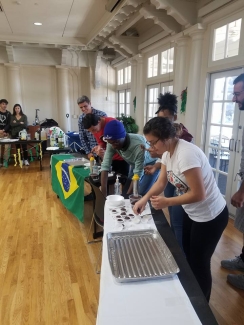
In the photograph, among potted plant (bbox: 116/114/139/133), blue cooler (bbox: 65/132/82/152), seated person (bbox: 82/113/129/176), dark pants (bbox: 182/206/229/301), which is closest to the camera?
dark pants (bbox: 182/206/229/301)

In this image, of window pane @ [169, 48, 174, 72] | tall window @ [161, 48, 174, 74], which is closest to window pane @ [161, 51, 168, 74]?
tall window @ [161, 48, 174, 74]

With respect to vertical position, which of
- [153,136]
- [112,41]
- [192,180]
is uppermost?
[112,41]

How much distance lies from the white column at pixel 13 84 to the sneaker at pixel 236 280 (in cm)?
716

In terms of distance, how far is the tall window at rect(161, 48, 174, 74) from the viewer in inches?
168

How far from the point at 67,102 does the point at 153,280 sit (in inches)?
283

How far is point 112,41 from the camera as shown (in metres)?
5.41

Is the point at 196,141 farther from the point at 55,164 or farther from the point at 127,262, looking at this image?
the point at 127,262

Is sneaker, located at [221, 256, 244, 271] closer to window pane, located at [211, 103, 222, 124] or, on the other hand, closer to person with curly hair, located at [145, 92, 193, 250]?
person with curly hair, located at [145, 92, 193, 250]

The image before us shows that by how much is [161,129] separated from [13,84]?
7.01m

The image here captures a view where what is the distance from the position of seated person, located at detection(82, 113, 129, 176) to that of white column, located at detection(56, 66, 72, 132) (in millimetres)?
5026

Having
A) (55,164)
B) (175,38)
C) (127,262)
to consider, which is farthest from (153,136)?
(175,38)

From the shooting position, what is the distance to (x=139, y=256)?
1143 mm

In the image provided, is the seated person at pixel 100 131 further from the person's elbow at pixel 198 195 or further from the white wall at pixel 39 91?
the white wall at pixel 39 91

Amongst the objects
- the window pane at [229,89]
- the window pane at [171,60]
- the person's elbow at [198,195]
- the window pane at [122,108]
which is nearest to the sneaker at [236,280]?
the person's elbow at [198,195]
